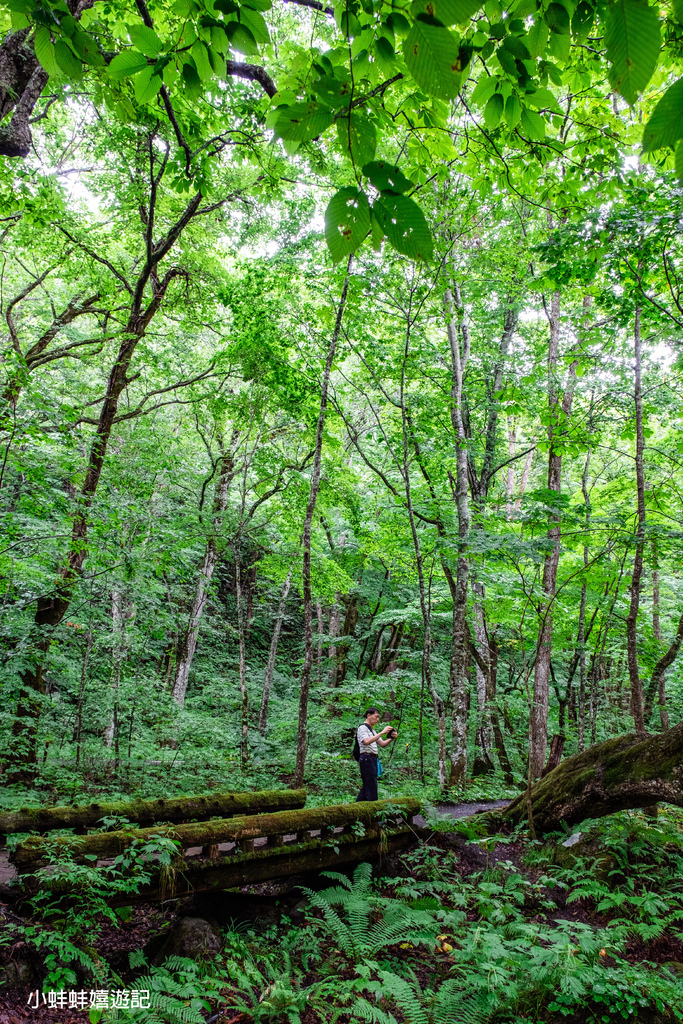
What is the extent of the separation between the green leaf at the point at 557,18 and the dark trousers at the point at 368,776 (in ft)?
23.5

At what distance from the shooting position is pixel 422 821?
6.55m

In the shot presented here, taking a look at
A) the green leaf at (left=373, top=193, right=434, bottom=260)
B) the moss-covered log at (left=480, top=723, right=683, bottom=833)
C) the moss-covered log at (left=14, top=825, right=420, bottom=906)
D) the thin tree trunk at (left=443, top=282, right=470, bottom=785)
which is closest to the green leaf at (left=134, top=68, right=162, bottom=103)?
the green leaf at (left=373, top=193, right=434, bottom=260)

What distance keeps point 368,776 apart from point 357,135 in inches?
281

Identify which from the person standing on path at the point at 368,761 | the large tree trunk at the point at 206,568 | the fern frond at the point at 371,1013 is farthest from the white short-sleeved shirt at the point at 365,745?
the large tree trunk at the point at 206,568

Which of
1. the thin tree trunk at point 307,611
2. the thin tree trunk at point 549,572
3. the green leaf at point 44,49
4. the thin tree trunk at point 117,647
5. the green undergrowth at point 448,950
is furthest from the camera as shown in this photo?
the thin tree trunk at point 549,572

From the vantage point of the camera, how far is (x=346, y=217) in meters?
1.23

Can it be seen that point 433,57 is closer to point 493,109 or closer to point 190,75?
point 493,109

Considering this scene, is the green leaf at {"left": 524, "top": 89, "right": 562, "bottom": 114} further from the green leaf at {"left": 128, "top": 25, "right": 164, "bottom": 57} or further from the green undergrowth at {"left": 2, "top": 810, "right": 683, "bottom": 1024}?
the green undergrowth at {"left": 2, "top": 810, "right": 683, "bottom": 1024}

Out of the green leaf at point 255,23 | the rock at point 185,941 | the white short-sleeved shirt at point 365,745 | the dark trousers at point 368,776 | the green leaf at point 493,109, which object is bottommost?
the rock at point 185,941

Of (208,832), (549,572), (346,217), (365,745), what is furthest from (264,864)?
(549,572)

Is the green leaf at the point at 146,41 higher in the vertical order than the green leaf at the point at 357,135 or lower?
higher

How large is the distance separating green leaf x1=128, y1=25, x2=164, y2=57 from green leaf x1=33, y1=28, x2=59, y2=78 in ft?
0.91

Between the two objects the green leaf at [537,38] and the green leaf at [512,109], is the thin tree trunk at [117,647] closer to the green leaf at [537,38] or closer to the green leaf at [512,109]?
the green leaf at [512,109]

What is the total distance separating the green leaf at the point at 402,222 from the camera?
119 centimetres
